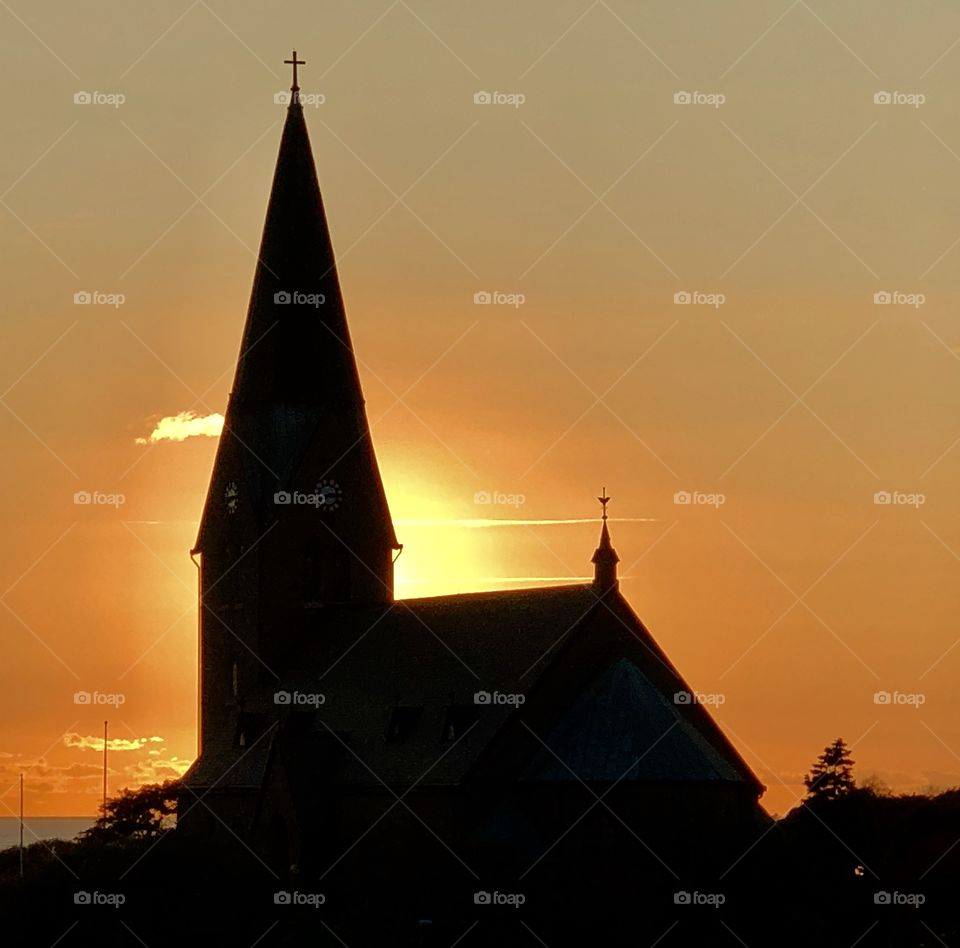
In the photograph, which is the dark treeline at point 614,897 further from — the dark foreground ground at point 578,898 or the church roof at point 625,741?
the church roof at point 625,741

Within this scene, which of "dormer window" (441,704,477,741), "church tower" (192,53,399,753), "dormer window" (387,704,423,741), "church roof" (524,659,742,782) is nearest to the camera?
"church roof" (524,659,742,782)

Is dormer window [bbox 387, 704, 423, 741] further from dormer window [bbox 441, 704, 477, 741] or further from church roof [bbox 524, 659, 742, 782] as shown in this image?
church roof [bbox 524, 659, 742, 782]

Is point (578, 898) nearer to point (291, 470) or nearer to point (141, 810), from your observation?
point (291, 470)

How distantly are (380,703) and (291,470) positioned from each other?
8.02 meters

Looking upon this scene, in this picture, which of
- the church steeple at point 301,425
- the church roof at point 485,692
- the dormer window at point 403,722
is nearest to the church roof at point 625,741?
the church roof at point 485,692

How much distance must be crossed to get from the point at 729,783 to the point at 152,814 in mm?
33338

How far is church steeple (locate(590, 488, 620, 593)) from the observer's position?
64.8m

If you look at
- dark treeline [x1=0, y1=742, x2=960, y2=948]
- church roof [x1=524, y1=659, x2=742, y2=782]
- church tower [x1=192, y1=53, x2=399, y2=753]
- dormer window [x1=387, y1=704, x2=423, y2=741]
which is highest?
church tower [x1=192, y1=53, x2=399, y2=753]

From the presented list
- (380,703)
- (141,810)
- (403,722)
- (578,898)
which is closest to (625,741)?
(578,898)

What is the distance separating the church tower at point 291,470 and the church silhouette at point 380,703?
7cm

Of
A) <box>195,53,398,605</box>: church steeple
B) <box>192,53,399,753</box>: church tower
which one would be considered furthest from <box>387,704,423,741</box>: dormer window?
<box>195,53,398,605</box>: church steeple

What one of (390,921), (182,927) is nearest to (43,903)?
(182,927)

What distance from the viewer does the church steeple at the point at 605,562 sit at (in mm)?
64812

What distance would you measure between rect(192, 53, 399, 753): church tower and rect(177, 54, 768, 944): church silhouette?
67mm
